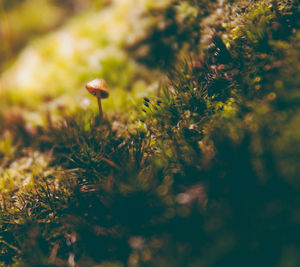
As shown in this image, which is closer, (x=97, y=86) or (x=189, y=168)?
(x=189, y=168)

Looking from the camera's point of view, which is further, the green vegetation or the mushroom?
the mushroom

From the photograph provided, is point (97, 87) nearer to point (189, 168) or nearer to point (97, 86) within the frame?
point (97, 86)

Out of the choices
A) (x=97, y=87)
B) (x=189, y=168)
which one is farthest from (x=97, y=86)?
(x=189, y=168)

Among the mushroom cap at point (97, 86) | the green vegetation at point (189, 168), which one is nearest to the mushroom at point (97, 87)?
the mushroom cap at point (97, 86)

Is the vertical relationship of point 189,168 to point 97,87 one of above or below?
below

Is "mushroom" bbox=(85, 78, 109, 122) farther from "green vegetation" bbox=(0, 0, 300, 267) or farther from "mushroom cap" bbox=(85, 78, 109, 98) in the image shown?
"green vegetation" bbox=(0, 0, 300, 267)

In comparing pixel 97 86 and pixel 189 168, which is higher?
pixel 97 86

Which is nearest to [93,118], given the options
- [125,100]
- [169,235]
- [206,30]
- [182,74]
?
[125,100]

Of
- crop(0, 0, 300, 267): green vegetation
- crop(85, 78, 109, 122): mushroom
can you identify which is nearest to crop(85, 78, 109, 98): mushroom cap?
crop(85, 78, 109, 122): mushroom

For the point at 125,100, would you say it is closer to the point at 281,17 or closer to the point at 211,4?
the point at 211,4
